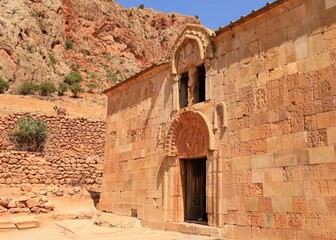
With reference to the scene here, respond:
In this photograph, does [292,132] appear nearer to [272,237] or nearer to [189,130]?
[272,237]

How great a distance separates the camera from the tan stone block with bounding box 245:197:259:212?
762 centimetres

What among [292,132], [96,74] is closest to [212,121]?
[292,132]

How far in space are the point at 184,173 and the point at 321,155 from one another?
450 cm

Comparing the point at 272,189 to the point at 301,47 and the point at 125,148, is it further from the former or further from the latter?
the point at 125,148

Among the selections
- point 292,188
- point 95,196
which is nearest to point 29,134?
point 95,196

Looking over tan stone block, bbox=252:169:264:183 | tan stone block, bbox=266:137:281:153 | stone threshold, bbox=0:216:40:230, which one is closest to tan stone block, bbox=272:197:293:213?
tan stone block, bbox=252:169:264:183

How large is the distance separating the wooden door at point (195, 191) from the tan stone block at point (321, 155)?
4.24 metres

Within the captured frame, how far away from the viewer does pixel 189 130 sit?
32.7 feet

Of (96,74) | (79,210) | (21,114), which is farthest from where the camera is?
(96,74)

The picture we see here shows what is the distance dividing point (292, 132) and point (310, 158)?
25.7 inches

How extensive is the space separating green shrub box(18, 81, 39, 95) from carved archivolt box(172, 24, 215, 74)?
26.0 meters

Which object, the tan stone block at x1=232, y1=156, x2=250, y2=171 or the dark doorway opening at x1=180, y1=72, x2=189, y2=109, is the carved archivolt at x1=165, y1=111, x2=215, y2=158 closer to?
the dark doorway opening at x1=180, y1=72, x2=189, y2=109

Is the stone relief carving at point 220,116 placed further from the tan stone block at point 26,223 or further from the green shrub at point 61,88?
the green shrub at point 61,88

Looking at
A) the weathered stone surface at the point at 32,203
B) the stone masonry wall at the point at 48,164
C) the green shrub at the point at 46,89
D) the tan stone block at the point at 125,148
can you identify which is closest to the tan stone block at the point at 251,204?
the tan stone block at the point at 125,148
